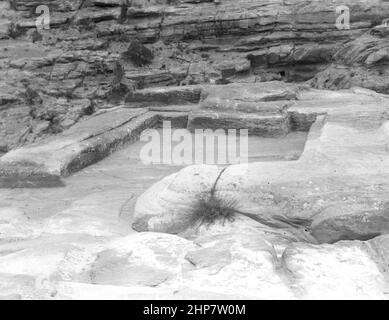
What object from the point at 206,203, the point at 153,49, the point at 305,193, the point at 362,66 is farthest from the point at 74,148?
the point at 153,49

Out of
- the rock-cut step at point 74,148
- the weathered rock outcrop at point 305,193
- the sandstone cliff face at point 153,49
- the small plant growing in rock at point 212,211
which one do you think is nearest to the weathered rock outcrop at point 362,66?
the sandstone cliff face at point 153,49

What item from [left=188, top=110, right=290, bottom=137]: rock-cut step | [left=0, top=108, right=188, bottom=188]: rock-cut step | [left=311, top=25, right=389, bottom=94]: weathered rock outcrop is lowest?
[left=0, top=108, right=188, bottom=188]: rock-cut step

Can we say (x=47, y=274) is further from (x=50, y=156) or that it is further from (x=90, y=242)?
(x=50, y=156)

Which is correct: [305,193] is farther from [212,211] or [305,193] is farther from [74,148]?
[74,148]

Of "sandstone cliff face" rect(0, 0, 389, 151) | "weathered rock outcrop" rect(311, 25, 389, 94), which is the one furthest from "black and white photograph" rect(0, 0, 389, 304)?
"sandstone cliff face" rect(0, 0, 389, 151)

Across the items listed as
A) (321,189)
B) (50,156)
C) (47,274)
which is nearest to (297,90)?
(50,156)

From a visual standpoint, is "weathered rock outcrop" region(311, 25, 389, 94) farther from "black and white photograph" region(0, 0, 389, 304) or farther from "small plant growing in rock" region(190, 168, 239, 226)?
"small plant growing in rock" region(190, 168, 239, 226)

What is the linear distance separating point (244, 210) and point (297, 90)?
5064 millimetres

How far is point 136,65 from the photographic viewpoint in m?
17.2

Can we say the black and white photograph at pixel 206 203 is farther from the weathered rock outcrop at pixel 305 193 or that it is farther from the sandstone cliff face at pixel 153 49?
the sandstone cliff face at pixel 153 49

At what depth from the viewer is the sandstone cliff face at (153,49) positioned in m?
16.0

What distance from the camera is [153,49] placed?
17656 mm

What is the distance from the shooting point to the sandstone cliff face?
16.0 metres

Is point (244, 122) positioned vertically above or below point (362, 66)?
below
